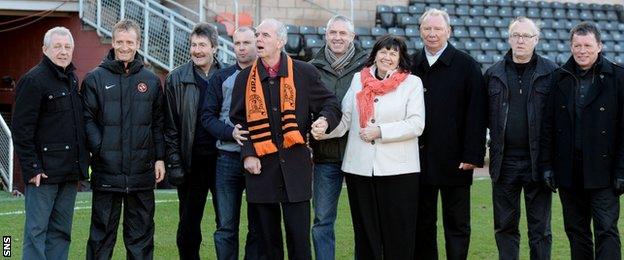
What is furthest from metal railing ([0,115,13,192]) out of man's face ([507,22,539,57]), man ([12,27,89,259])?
man's face ([507,22,539,57])

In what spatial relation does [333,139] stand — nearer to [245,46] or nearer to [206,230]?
[245,46]

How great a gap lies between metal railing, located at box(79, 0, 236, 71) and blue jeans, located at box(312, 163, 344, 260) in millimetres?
9027

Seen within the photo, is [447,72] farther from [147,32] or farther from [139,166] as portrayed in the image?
[147,32]

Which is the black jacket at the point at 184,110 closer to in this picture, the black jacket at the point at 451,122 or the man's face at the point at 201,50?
the man's face at the point at 201,50

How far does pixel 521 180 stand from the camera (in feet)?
24.2

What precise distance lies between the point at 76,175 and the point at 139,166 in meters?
0.42

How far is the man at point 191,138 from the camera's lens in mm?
7476

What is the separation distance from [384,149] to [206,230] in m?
3.44

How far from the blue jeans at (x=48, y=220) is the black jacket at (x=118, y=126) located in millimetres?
236

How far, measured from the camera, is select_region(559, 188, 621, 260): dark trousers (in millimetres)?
7098

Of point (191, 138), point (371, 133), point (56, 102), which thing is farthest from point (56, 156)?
point (371, 133)

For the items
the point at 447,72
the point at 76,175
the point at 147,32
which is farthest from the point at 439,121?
the point at 147,32

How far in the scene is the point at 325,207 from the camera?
292 inches

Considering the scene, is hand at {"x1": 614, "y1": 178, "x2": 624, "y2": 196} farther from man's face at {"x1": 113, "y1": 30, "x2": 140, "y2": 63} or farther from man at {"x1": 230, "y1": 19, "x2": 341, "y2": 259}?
man's face at {"x1": 113, "y1": 30, "x2": 140, "y2": 63}
